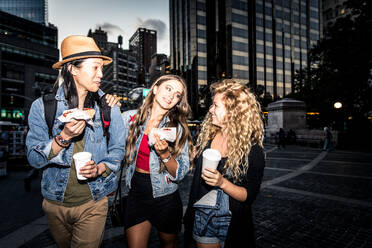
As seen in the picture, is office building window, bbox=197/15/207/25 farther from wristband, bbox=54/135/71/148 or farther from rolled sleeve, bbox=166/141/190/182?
wristband, bbox=54/135/71/148

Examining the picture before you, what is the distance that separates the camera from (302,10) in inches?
2827

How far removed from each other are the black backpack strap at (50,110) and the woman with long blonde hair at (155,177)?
82 cm

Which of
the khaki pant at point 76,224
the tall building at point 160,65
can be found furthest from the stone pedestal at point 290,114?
the khaki pant at point 76,224

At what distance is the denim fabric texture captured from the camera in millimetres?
1845

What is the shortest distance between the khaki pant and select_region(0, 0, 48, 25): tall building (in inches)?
6168

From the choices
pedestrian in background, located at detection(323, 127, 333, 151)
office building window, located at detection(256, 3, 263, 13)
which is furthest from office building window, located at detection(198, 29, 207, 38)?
pedestrian in background, located at detection(323, 127, 333, 151)

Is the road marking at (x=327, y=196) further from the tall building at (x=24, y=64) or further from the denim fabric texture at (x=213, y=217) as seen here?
the tall building at (x=24, y=64)

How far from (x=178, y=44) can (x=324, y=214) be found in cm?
7865

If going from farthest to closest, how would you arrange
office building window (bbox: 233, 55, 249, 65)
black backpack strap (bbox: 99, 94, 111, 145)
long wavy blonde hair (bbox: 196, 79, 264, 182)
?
office building window (bbox: 233, 55, 249, 65)
black backpack strap (bbox: 99, 94, 111, 145)
long wavy blonde hair (bbox: 196, 79, 264, 182)

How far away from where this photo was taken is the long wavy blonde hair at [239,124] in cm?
191

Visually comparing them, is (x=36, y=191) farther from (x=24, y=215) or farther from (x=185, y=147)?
(x=185, y=147)

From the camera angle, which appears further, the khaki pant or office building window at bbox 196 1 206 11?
office building window at bbox 196 1 206 11

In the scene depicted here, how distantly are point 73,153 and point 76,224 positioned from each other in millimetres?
655

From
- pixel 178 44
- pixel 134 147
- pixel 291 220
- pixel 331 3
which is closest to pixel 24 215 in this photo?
pixel 134 147
